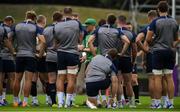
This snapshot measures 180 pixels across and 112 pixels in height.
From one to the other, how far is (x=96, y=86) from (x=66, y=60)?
3.79ft

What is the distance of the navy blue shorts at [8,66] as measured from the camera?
28.4 meters

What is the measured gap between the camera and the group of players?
84.3 feet

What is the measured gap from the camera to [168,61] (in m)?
26.1

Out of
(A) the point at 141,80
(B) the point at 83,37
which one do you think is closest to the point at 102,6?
(A) the point at 141,80

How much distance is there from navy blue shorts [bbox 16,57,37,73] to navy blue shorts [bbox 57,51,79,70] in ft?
4.42

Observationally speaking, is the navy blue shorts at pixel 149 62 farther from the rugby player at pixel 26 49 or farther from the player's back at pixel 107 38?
the rugby player at pixel 26 49

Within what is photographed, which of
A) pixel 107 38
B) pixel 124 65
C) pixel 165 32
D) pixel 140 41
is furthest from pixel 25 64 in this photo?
pixel 165 32

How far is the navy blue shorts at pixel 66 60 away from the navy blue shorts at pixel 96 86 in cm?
81

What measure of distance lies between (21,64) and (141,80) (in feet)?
39.7

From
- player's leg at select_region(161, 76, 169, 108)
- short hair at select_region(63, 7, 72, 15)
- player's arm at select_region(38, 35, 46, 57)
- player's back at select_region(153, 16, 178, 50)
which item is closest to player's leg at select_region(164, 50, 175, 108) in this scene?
player's back at select_region(153, 16, 178, 50)

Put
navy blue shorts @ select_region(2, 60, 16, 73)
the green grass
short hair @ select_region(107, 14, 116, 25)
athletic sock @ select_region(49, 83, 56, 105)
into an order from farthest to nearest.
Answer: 1. the green grass
2. navy blue shorts @ select_region(2, 60, 16, 73)
3. athletic sock @ select_region(49, 83, 56, 105)
4. short hair @ select_region(107, 14, 116, 25)

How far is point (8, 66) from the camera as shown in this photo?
2845cm

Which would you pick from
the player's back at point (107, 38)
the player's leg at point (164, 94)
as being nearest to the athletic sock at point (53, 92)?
the player's back at point (107, 38)

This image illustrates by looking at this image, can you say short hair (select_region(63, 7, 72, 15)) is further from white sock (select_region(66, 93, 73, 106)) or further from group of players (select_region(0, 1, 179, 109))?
white sock (select_region(66, 93, 73, 106))
